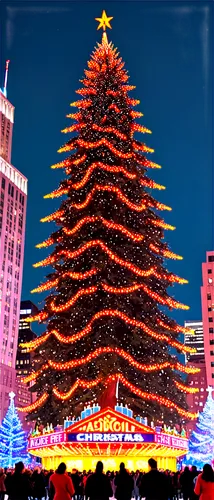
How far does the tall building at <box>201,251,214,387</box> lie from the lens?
409ft

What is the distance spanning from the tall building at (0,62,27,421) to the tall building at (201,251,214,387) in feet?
115

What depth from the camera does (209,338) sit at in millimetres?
126875

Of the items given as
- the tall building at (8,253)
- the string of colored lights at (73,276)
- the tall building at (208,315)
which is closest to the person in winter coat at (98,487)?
the string of colored lights at (73,276)

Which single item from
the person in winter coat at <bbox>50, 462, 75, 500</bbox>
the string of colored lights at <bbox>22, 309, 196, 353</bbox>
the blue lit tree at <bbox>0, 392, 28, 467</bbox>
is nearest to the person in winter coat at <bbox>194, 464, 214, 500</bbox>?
the person in winter coat at <bbox>50, 462, 75, 500</bbox>

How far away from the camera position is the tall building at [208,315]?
124562 mm

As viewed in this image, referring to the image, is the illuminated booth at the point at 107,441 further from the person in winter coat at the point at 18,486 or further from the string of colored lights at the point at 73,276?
the person in winter coat at the point at 18,486

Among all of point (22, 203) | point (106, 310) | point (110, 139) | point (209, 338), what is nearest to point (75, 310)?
point (106, 310)

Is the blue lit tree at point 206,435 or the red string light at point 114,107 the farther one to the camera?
the blue lit tree at point 206,435

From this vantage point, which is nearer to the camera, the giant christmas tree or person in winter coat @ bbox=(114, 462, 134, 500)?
person in winter coat @ bbox=(114, 462, 134, 500)

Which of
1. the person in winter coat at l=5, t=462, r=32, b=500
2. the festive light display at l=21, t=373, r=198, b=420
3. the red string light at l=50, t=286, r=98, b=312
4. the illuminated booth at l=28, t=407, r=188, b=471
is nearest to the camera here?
the person in winter coat at l=5, t=462, r=32, b=500

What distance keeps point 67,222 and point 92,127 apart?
549cm

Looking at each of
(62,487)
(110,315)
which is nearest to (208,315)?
(110,315)

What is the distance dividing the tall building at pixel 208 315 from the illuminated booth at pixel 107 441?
9119 centimetres

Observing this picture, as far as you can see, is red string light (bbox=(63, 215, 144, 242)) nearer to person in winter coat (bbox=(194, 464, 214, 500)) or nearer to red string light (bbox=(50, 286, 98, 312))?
red string light (bbox=(50, 286, 98, 312))
